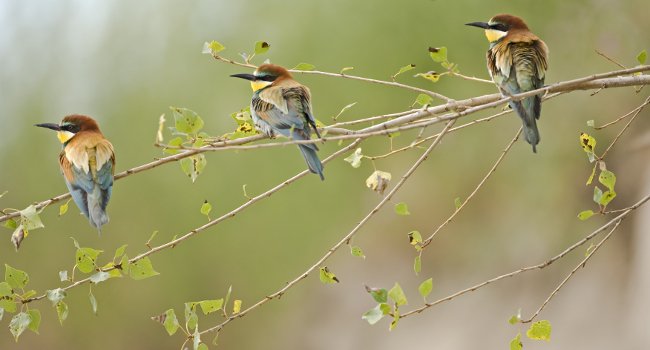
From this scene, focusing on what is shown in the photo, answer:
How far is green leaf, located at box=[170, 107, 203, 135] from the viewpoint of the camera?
3.21ft

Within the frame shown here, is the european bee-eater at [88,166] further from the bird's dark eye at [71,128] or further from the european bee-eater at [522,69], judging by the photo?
the european bee-eater at [522,69]

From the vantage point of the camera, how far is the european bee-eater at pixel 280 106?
45.3 inches

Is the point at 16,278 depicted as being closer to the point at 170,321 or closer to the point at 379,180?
the point at 170,321

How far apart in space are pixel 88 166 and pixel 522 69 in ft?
2.01

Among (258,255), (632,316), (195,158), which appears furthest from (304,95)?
(258,255)

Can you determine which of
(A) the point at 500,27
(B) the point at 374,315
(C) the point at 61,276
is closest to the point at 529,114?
(A) the point at 500,27

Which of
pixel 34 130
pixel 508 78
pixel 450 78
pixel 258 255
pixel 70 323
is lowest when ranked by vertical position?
pixel 70 323

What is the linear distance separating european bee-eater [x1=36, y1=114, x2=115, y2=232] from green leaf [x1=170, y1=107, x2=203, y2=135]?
0.22 metres

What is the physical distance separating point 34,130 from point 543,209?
1970mm

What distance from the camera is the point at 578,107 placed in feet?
8.94

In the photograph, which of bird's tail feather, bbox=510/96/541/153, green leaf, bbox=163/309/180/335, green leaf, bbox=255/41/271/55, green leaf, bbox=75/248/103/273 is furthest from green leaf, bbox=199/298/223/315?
bird's tail feather, bbox=510/96/541/153

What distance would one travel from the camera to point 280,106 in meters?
1.18

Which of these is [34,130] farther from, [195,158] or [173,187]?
[195,158]

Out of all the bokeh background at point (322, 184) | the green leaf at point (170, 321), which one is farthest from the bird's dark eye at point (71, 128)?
the bokeh background at point (322, 184)
